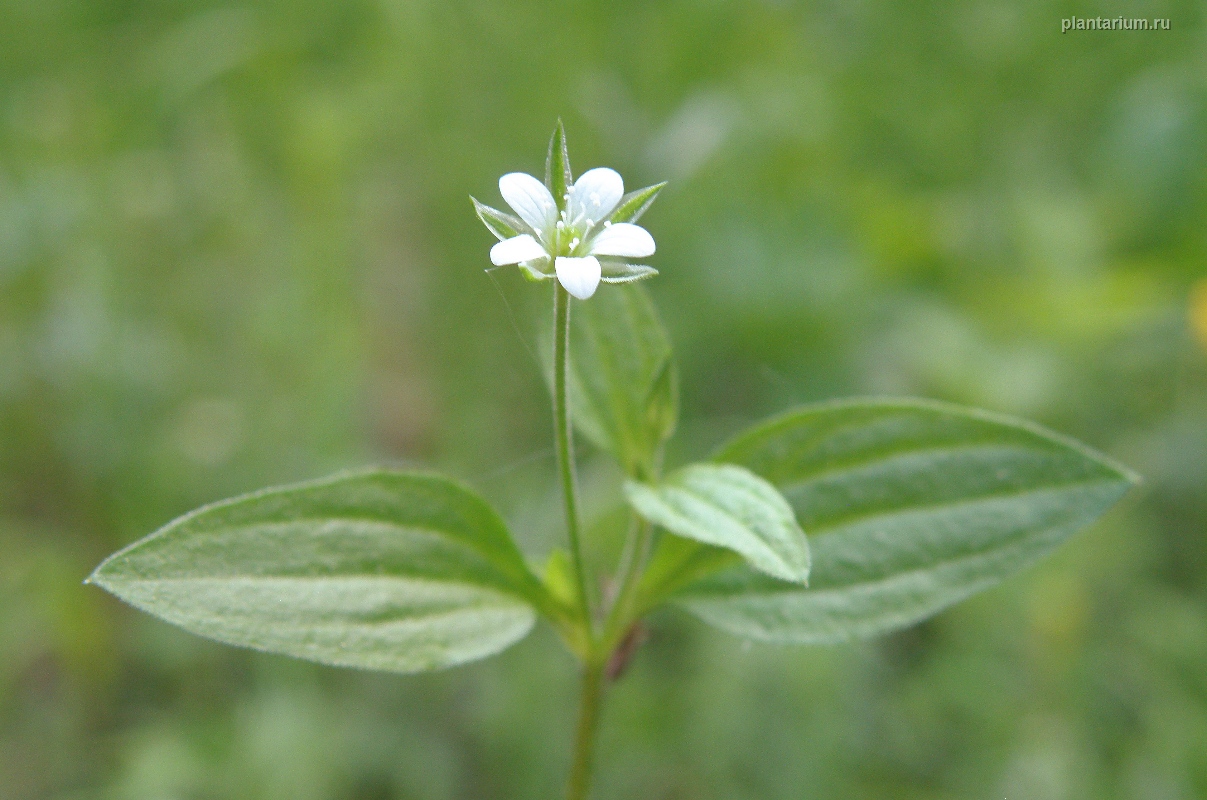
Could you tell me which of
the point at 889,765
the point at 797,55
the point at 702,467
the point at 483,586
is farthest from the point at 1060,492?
the point at 797,55

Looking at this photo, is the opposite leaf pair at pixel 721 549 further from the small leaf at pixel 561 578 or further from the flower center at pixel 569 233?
the flower center at pixel 569 233

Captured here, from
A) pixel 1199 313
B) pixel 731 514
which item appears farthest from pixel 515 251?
pixel 1199 313

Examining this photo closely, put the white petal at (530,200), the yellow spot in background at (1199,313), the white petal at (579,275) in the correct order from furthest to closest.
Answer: the yellow spot in background at (1199,313) → the white petal at (530,200) → the white petal at (579,275)

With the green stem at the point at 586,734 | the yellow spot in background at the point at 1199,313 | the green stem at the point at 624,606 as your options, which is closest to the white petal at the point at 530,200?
the green stem at the point at 624,606

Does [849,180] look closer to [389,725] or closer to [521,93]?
[521,93]

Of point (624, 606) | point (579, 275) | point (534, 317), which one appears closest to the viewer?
point (579, 275)

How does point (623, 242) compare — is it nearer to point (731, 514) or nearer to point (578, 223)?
point (578, 223)

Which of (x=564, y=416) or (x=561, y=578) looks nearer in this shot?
(x=564, y=416)

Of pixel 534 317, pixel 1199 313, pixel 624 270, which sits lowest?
pixel 1199 313
